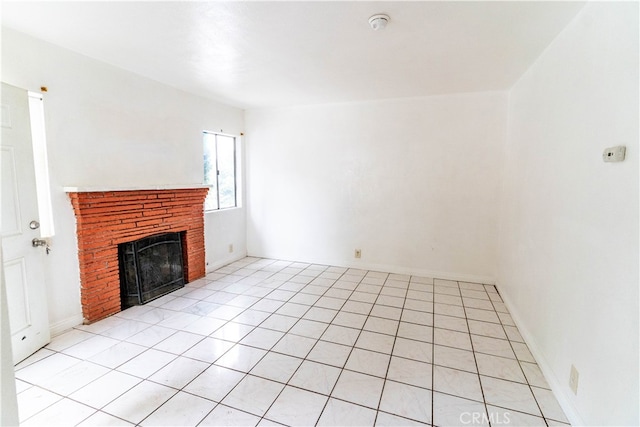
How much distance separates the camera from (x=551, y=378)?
1.97m

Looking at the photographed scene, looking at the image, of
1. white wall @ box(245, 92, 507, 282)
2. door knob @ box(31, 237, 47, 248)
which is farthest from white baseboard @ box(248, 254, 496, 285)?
door knob @ box(31, 237, 47, 248)

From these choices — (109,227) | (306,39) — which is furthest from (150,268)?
(306,39)

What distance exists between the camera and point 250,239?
16.8 feet

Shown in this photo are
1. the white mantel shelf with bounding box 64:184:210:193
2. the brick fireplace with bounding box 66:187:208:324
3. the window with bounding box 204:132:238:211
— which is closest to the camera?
the white mantel shelf with bounding box 64:184:210:193

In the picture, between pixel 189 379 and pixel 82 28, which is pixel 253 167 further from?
pixel 189 379

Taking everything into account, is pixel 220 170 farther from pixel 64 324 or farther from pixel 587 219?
pixel 587 219

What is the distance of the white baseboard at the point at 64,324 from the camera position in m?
Result: 2.54

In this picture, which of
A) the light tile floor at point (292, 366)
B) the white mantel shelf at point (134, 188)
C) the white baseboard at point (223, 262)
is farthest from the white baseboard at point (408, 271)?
the white mantel shelf at point (134, 188)

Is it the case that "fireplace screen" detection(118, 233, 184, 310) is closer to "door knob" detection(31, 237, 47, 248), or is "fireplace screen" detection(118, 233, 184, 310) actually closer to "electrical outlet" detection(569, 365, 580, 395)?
"door knob" detection(31, 237, 47, 248)

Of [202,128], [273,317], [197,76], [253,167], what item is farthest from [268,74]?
[273,317]

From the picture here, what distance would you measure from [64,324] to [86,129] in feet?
5.71

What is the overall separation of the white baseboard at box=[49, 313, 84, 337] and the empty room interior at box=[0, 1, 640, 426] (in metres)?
0.02

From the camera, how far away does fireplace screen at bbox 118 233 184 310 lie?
10.2 ft

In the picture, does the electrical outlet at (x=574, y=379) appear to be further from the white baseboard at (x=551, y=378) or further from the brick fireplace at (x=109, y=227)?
the brick fireplace at (x=109, y=227)
